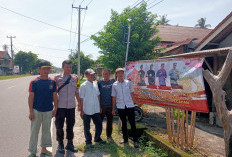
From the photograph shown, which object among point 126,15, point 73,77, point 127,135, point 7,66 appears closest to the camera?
point 73,77

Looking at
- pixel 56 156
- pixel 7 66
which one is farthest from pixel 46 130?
pixel 7 66

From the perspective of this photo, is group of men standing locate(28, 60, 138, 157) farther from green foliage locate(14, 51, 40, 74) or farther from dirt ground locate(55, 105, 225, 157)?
green foliage locate(14, 51, 40, 74)

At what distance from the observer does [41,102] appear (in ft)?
10.3

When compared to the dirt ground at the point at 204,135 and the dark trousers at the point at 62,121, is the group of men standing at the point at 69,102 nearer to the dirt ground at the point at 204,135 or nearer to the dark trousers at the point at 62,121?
the dark trousers at the point at 62,121

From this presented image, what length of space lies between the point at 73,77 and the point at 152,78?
79.8 inches

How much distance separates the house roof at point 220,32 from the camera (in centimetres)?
663

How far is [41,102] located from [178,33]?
825 inches

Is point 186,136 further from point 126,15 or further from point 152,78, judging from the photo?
point 126,15

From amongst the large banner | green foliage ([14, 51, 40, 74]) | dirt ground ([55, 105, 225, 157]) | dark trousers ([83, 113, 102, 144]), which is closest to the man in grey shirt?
dark trousers ([83, 113, 102, 144])

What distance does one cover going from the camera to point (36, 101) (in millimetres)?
3143

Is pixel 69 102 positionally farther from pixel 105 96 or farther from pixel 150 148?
pixel 150 148

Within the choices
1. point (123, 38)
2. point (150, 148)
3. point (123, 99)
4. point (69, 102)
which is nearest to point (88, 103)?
point (69, 102)

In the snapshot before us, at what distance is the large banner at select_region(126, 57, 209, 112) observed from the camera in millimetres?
3279

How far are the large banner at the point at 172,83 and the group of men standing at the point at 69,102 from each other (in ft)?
2.12
